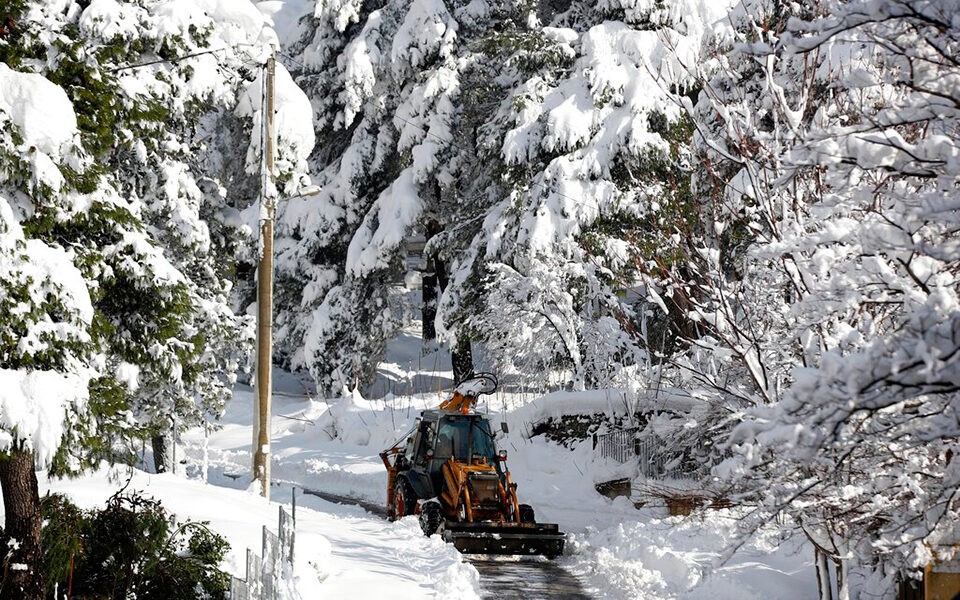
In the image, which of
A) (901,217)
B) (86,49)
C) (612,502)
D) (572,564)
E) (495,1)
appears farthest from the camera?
(495,1)

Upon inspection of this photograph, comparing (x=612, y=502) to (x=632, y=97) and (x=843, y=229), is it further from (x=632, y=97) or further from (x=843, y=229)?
(x=843, y=229)

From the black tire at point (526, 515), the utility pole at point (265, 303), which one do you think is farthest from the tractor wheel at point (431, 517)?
the utility pole at point (265, 303)

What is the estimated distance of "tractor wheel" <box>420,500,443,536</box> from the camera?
14859mm

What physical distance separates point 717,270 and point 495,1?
22.8 m

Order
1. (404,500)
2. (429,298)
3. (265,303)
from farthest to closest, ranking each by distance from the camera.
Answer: (429,298) < (265,303) < (404,500)

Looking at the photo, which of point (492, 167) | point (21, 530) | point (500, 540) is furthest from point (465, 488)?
point (492, 167)

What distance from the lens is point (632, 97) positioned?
24375 millimetres

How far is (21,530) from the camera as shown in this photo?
9.45 metres

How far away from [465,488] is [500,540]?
4.16ft

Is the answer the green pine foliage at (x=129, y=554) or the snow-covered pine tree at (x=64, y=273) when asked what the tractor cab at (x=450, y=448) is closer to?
the snow-covered pine tree at (x=64, y=273)

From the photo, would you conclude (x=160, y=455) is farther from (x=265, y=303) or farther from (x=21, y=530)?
(x=21, y=530)

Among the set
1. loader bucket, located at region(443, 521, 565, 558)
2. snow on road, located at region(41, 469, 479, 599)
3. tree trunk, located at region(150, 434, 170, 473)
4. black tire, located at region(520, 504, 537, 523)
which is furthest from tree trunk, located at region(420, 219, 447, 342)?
loader bucket, located at region(443, 521, 565, 558)

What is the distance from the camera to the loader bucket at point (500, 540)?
13805 millimetres

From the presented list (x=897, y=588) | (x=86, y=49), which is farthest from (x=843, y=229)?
(x=86, y=49)
